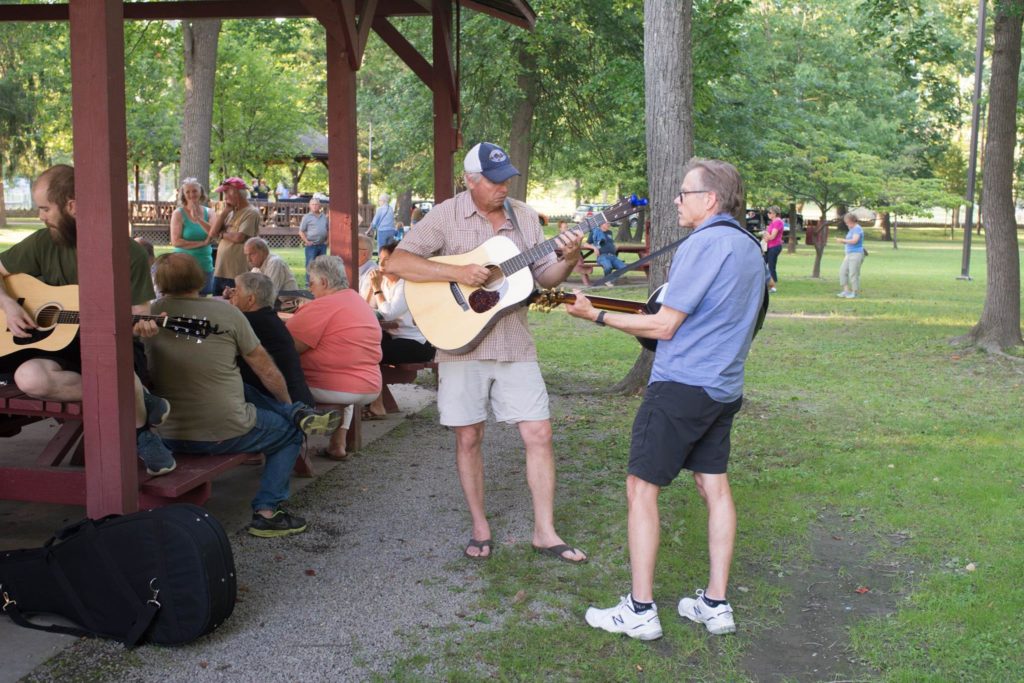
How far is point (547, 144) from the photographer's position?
77.3 feet

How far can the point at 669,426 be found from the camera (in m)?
3.97

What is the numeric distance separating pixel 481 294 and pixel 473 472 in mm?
856

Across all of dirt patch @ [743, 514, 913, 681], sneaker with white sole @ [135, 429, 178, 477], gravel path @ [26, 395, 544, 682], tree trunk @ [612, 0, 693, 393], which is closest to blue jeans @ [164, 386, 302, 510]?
gravel path @ [26, 395, 544, 682]

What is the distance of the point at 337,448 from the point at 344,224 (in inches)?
57.4

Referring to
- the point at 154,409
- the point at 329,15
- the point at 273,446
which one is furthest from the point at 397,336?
the point at 154,409

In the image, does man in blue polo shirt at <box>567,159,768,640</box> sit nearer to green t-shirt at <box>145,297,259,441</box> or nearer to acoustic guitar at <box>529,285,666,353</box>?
acoustic guitar at <box>529,285,666,353</box>

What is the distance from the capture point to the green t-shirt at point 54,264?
490cm

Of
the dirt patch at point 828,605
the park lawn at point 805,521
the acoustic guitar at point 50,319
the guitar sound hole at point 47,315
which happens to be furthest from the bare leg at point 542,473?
the guitar sound hole at point 47,315

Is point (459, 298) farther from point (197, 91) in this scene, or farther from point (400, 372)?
point (197, 91)

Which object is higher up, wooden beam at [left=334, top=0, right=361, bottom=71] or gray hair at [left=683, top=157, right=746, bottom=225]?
wooden beam at [left=334, top=0, right=361, bottom=71]

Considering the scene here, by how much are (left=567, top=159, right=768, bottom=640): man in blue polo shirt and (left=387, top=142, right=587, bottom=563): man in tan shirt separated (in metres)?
0.74

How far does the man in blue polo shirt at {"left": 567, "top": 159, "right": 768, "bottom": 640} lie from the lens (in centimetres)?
387

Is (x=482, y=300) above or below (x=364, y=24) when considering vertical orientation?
below

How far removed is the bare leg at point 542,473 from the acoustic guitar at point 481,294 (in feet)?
1.59
